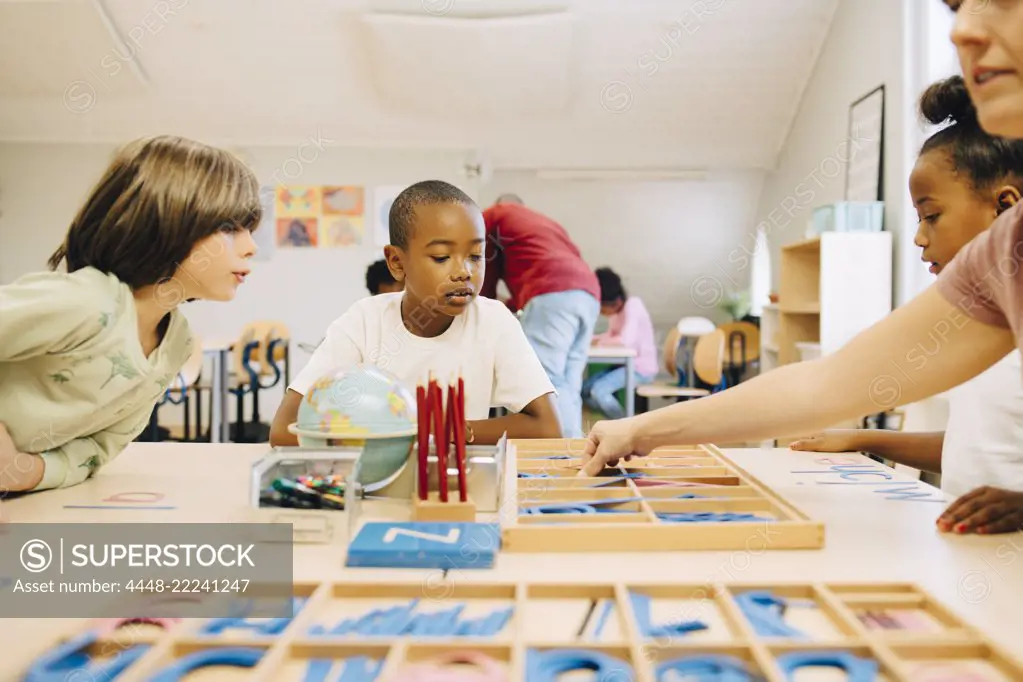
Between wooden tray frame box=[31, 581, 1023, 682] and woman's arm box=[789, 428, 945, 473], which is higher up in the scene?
woman's arm box=[789, 428, 945, 473]

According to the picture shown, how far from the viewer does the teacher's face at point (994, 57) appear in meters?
0.63

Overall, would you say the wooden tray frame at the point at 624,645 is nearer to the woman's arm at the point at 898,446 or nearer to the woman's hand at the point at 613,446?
the woman's hand at the point at 613,446

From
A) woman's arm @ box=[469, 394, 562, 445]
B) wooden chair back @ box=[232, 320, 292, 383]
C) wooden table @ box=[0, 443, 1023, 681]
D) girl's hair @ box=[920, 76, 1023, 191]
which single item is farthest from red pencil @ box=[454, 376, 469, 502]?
wooden chair back @ box=[232, 320, 292, 383]

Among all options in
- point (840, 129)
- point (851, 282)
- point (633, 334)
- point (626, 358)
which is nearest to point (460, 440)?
point (626, 358)

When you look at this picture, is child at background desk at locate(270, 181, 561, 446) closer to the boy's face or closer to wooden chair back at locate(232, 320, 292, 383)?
the boy's face

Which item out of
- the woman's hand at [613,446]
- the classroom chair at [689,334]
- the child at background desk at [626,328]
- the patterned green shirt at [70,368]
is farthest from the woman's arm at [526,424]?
the classroom chair at [689,334]

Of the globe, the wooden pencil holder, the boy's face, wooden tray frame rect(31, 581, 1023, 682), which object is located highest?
the boy's face

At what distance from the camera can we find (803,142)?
5.52 meters

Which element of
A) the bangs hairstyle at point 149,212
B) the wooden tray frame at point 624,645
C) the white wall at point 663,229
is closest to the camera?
the wooden tray frame at point 624,645

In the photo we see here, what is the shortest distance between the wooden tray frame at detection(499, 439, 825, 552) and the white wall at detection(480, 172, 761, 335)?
559 centimetres

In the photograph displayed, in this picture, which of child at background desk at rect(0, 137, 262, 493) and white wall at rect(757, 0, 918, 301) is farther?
white wall at rect(757, 0, 918, 301)

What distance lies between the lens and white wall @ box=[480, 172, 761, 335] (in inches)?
258

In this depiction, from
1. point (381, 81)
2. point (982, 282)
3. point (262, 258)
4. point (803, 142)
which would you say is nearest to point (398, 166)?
point (381, 81)

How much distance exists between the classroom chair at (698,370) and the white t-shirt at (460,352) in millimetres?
2612
